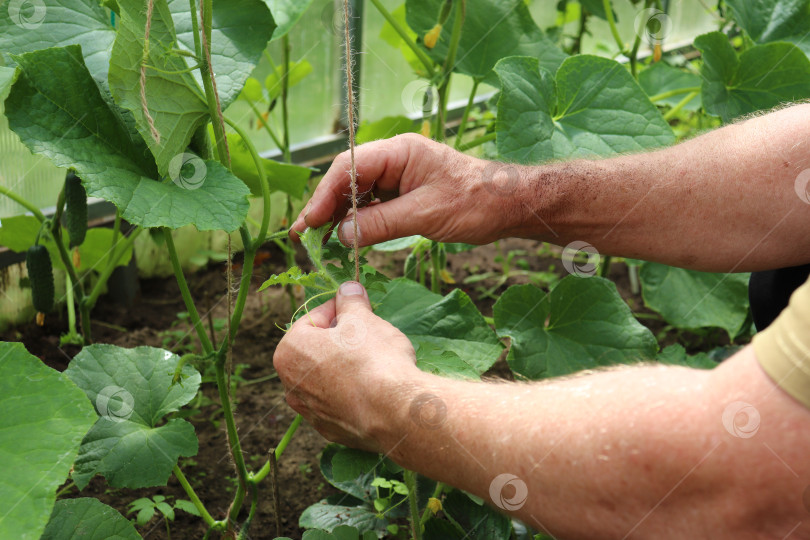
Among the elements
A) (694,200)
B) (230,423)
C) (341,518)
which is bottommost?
(341,518)

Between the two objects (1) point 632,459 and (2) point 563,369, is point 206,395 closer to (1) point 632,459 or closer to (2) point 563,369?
(2) point 563,369

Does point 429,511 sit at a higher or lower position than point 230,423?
lower

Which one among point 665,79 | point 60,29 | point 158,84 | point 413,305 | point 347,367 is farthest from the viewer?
point 665,79

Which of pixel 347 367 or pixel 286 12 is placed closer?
pixel 347 367

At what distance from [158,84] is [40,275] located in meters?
0.54

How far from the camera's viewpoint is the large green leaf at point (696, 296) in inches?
74.1

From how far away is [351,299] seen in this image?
37.9 inches

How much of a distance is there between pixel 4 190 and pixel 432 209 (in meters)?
0.73

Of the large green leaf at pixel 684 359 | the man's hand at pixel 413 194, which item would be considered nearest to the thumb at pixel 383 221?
the man's hand at pixel 413 194

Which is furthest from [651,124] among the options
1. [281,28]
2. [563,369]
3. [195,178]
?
[195,178]

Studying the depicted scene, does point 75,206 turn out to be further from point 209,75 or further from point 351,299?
point 351,299

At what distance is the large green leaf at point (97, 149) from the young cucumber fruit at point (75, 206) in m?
0.23

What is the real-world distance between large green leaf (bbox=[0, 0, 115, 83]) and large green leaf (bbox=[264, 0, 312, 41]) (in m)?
0.32

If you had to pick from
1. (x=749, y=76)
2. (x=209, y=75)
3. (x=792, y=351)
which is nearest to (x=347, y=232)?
(x=209, y=75)
